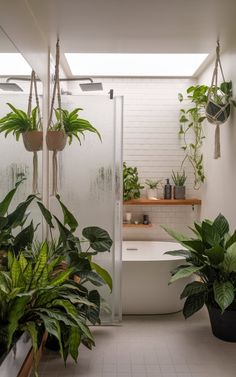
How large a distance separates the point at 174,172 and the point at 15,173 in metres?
2.62

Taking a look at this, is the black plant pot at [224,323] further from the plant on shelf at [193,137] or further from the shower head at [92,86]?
the shower head at [92,86]

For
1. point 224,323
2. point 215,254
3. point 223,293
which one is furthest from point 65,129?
point 224,323

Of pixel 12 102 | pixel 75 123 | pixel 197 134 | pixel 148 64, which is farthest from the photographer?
pixel 197 134

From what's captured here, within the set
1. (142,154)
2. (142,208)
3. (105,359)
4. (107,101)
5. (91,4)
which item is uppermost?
(91,4)

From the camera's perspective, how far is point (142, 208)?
14.8 feet

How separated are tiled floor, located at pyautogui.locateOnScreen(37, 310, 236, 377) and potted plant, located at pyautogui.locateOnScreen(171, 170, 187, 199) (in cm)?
165

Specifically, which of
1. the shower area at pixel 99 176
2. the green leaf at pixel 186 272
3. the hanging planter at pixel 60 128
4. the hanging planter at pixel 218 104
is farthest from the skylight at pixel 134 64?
the green leaf at pixel 186 272

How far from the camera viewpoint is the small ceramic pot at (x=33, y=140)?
2.57 m

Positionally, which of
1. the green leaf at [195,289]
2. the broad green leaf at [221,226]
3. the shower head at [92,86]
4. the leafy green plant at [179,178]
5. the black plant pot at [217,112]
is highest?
the shower head at [92,86]

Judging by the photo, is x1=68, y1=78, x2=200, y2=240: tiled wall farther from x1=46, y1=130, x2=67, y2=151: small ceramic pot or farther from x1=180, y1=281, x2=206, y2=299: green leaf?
x1=180, y1=281, x2=206, y2=299: green leaf

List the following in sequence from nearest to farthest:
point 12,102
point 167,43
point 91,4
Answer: point 12,102 → point 91,4 → point 167,43

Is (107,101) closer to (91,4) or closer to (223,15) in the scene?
(91,4)

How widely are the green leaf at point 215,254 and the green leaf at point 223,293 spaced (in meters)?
0.16

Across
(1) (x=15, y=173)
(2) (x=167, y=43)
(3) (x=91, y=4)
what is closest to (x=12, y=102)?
(1) (x=15, y=173)
